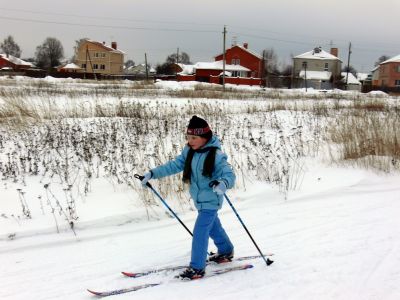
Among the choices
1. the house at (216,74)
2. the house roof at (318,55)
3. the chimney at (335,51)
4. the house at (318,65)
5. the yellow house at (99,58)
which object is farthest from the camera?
the chimney at (335,51)

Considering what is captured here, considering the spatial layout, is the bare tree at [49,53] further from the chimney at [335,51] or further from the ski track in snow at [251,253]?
the ski track in snow at [251,253]

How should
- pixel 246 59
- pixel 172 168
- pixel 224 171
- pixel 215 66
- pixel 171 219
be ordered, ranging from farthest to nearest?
pixel 246 59 < pixel 215 66 < pixel 171 219 < pixel 172 168 < pixel 224 171

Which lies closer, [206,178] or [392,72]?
[206,178]

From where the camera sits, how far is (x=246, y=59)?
65812 mm

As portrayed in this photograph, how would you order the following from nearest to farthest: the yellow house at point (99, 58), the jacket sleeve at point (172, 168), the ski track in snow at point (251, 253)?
the ski track in snow at point (251, 253) < the jacket sleeve at point (172, 168) < the yellow house at point (99, 58)

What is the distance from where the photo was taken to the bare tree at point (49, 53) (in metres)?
92.5

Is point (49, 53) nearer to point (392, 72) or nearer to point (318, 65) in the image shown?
point (318, 65)

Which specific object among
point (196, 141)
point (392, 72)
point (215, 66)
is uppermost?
point (215, 66)

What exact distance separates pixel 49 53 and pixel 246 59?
53.3m

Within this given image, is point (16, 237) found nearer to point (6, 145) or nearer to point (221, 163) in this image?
point (221, 163)

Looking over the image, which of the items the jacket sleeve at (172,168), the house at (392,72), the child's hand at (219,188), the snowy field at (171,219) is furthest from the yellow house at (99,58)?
the child's hand at (219,188)

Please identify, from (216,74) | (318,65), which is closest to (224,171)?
(216,74)

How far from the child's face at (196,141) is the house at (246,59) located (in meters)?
63.1

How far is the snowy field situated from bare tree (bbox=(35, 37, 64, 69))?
3606 inches
